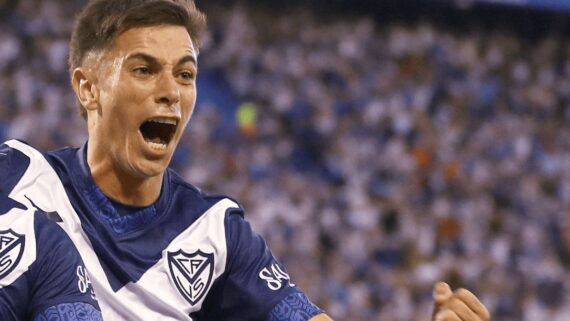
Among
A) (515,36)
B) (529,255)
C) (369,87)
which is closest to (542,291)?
(529,255)

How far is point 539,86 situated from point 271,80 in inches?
173

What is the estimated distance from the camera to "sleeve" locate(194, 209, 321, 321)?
328 cm

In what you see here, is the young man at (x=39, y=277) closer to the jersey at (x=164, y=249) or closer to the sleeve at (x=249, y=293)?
the jersey at (x=164, y=249)

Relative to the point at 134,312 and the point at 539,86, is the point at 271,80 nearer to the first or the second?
the point at 539,86

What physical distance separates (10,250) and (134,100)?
2.32ft

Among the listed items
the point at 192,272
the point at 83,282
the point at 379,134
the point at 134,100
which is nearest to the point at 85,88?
the point at 134,100

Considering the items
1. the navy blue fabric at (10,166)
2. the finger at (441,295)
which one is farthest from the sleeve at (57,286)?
the finger at (441,295)

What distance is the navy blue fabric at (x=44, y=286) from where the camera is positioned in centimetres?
263

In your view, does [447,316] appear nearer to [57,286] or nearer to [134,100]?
[57,286]

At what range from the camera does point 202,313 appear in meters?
3.32

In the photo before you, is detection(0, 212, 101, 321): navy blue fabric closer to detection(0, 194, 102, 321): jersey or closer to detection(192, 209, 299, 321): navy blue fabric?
detection(0, 194, 102, 321): jersey

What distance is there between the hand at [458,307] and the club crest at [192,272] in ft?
2.61

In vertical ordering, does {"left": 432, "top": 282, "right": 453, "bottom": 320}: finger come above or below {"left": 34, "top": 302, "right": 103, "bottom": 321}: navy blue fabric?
above

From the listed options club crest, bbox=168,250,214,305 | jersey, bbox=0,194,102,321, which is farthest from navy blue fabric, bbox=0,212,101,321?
club crest, bbox=168,250,214,305
